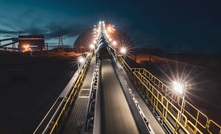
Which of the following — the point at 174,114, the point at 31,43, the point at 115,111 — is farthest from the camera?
the point at 31,43

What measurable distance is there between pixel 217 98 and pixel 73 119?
60.0 ft

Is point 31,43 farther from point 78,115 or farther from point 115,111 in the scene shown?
point 115,111

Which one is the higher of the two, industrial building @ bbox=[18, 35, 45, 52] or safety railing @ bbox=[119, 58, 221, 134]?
industrial building @ bbox=[18, 35, 45, 52]

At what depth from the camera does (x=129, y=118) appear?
6.95 meters

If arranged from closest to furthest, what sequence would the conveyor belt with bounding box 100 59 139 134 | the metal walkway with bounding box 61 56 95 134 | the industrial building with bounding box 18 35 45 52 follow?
the conveyor belt with bounding box 100 59 139 134 < the metal walkway with bounding box 61 56 95 134 < the industrial building with bounding box 18 35 45 52

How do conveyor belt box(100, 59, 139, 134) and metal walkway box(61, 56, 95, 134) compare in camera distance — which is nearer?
conveyor belt box(100, 59, 139, 134)

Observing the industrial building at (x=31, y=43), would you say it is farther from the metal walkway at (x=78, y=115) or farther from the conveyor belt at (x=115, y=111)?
the conveyor belt at (x=115, y=111)

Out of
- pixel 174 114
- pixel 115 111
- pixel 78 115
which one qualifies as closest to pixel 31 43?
pixel 78 115

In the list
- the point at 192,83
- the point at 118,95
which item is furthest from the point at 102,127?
the point at 192,83

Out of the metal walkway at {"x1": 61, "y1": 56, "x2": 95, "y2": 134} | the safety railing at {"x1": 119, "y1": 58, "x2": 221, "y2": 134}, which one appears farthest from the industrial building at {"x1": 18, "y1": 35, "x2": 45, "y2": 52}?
the safety railing at {"x1": 119, "y1": 58, "x2": 221, "y2": 134}

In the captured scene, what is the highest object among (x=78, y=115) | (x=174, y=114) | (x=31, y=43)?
(x=31, y=43)

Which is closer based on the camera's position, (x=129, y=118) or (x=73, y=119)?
(x=129, y=118)

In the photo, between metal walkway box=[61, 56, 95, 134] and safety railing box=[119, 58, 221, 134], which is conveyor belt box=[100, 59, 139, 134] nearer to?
metal walkway box=[61, 56, 95, 134]

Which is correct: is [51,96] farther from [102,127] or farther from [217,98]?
[217,98]
